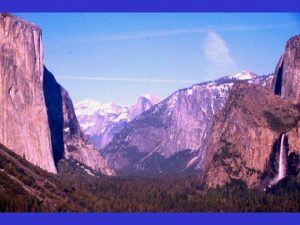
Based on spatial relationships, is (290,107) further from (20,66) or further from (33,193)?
(33,193)

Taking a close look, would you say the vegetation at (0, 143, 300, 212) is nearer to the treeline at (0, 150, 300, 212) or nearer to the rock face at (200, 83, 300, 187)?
the treeline at (0, 150, 300, 212)

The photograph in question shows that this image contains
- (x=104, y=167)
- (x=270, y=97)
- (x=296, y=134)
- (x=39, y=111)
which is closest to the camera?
(x=296, y=134)

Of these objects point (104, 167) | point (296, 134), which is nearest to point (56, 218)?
point (296, 134)

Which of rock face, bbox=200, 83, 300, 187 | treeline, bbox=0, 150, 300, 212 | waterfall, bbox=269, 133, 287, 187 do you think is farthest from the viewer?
rock face, bbox=200, 83, 300, 187

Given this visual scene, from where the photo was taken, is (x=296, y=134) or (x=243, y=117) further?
(x=243, y=117)

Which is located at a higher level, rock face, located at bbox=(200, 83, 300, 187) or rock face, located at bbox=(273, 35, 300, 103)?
rock face, located at bbox=(273, 35, 300, 103)

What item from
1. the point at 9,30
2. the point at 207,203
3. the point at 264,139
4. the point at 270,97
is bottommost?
the point at 207,203

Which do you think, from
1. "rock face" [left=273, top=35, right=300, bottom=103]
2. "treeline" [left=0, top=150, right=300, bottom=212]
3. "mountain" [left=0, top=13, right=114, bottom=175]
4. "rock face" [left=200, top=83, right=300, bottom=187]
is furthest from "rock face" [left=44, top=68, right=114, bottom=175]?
"treeline" [left=0, top=150, right=300, bottom=212]
